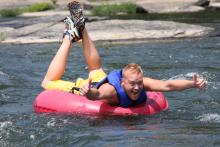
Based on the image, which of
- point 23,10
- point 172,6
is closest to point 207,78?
point 172,6

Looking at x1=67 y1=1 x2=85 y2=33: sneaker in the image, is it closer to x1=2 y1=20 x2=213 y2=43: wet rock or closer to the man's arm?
the man's arm

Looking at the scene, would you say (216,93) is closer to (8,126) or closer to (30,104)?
(30,104)

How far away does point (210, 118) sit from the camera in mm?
9188

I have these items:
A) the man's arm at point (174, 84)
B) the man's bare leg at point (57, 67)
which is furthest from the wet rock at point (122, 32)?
the man's arm at point (174, 84)

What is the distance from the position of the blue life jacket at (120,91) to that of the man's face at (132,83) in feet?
0.21

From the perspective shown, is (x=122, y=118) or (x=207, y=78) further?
(x=207, y=78)

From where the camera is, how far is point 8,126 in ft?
28.5

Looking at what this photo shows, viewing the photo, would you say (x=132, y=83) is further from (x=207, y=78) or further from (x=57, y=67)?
(x=207, y=78)

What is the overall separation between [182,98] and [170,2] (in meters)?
21.0

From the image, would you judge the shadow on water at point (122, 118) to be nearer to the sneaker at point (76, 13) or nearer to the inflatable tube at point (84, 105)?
the inflatable tube at point (84, 105)

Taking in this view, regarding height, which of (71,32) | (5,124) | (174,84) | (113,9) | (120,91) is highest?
(71,32)

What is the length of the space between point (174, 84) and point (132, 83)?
549mm

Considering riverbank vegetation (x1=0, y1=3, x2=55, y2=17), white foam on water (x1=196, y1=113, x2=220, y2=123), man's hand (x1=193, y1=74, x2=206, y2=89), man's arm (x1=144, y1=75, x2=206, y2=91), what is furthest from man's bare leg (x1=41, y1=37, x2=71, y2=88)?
riverbank vegetation (x1=0, y1=3, x2=55, y2=17)

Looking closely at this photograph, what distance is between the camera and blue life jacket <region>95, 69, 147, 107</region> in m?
9.05
